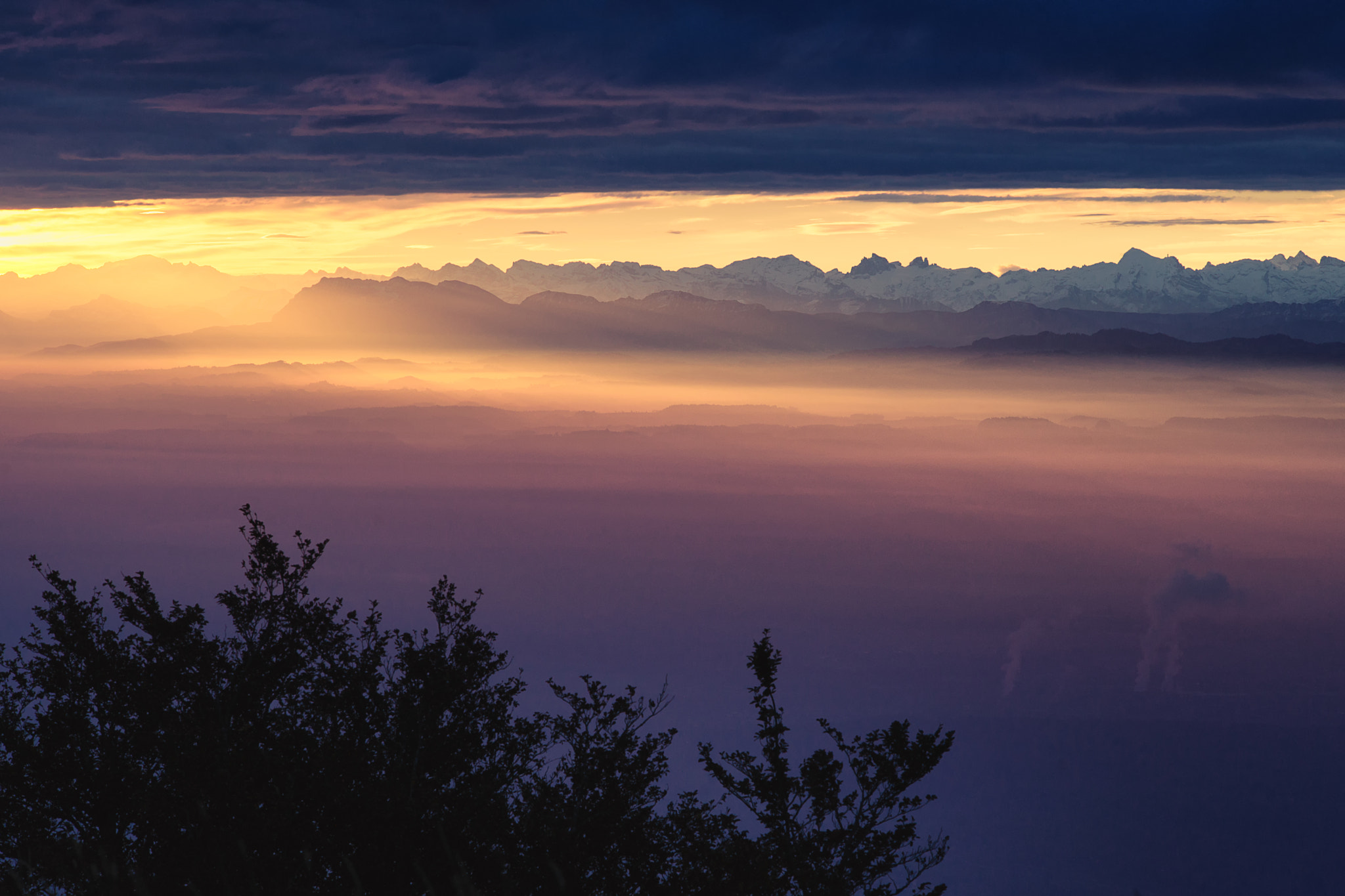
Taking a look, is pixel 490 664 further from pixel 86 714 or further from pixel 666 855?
pixel 86 714

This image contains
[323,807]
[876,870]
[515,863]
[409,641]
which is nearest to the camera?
[323,807]

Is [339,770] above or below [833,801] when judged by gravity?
below

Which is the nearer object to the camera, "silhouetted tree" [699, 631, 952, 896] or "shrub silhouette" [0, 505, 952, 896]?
"shrub silhouette" [0, 505, 952, 896]

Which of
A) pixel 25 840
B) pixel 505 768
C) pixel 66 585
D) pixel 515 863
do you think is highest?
pixel 66 585

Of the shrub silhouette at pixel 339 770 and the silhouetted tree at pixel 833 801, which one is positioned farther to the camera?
the silhouetted tree at pixel 833 801

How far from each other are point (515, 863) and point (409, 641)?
615 cm

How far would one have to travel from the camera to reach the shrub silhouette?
1978cm

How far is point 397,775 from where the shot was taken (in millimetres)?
21109

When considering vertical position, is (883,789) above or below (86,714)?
above

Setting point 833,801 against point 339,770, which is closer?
point 339,770

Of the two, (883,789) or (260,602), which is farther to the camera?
(883,789)

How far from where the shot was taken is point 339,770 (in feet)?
68.1

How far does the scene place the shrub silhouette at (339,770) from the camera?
19.8 meters

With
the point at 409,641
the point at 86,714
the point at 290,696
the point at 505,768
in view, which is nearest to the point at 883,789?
the point at 505,768
